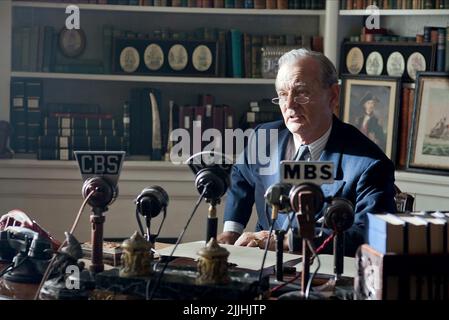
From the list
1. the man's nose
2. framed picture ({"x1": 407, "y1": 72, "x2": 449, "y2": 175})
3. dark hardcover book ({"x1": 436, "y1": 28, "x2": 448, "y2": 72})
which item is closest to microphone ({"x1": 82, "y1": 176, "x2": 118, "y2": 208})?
the man's nose

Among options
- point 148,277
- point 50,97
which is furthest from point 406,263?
point 50,97

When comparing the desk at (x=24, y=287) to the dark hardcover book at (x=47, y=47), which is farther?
the dark hardcover book at (x=47, y=47)

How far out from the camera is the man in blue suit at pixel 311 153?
9.09 ft

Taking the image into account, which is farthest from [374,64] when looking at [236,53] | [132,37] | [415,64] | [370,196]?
[370,196]

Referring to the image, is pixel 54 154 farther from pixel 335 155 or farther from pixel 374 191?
pixel 374 191

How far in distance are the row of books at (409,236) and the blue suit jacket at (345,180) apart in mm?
699

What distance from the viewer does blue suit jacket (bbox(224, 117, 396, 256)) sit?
8.89ft

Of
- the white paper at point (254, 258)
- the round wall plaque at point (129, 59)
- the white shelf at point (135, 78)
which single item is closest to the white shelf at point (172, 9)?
the round wall plaque at point (129, 59)

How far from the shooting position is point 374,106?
4.41m

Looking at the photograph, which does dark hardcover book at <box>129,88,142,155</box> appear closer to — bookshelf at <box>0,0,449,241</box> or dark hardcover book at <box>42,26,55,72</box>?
bookshelf at <box>0,0,449,241</box>

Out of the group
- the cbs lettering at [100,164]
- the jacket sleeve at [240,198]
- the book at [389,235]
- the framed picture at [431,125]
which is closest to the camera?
the book at [389,235]

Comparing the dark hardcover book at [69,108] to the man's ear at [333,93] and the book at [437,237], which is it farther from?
the book at [437,237]

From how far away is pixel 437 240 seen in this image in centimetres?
182
